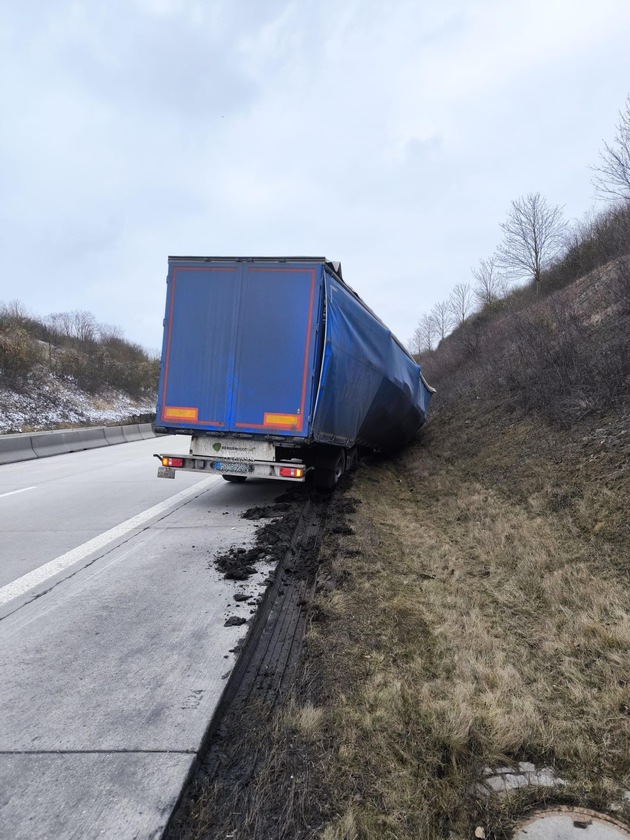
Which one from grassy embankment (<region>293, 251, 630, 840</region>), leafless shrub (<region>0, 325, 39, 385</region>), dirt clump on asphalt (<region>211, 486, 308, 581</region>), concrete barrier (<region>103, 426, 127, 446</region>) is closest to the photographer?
grassy embankment (<region>293, 251, 630, 840</region>)

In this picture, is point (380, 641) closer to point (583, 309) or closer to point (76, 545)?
point (76, 545)

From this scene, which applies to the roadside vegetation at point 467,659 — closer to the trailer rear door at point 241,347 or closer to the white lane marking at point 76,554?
the trailer rear door at point 241,347

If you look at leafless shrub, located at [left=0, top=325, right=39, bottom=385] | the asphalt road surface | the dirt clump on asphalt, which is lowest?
the asphalt road surface

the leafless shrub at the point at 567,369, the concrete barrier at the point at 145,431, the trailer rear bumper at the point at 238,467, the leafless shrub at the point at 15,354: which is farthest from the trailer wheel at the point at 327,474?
the leafless shrub at the point at 15,354

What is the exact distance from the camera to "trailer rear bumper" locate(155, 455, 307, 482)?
23.7 feet

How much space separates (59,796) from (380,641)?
207 cm

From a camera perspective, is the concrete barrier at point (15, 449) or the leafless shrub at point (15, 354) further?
the leafless shrub at point (15, 354)

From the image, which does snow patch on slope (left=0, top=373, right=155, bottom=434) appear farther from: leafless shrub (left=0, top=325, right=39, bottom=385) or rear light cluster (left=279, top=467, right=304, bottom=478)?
rear light cluster (left=279, top=467, right=304, bottom=478)

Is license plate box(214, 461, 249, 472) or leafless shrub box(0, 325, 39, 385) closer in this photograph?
license plate box(214, 461, 249, 472)

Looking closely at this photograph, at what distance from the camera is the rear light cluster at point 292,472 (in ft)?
23.5

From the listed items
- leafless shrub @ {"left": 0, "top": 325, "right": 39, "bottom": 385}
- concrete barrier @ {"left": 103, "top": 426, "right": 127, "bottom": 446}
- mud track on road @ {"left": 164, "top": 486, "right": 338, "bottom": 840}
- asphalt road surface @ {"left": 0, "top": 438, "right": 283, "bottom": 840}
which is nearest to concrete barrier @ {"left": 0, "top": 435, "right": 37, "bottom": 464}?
concrete barrier @ {"left": 103, "top": 426, "right": 127, "bottom": 446}

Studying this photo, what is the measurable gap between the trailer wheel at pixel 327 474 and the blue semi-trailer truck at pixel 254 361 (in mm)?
588

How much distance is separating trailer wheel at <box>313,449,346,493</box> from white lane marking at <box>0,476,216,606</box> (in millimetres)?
→ 2198

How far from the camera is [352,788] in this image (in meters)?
2.32
